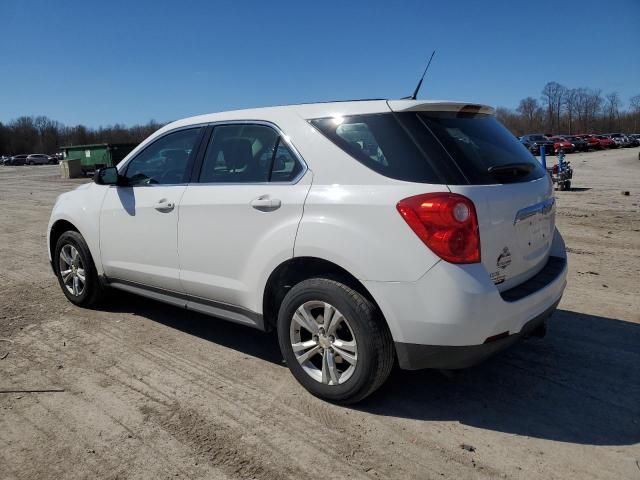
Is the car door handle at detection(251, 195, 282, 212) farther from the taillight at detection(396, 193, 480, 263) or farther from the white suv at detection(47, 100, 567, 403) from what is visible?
the taillight at detection(396, 193, 480, 263)

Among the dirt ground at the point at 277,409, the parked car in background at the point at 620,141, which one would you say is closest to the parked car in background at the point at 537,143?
the parked car in background at the point at 620,141

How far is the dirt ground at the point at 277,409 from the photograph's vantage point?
2523 mm

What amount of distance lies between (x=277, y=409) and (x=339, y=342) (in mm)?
569

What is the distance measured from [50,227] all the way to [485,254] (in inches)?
175

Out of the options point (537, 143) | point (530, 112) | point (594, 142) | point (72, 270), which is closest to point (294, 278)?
point (72, 270)

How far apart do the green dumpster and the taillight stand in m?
30.6

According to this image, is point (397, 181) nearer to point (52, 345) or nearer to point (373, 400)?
point (373, 400)

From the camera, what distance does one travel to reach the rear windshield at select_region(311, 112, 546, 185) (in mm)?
2713

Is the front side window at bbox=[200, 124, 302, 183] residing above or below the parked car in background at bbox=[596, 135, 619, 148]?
below

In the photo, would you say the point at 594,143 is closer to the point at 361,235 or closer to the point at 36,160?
the point at 361,235

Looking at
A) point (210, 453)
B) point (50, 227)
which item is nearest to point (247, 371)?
point (210, 453)

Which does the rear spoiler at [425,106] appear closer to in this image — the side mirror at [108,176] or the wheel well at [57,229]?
the side mirror at [108,176]

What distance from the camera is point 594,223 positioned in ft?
30.4

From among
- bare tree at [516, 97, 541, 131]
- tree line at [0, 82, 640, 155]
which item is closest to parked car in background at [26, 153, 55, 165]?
tree line at [0, 82, 640, 155]
